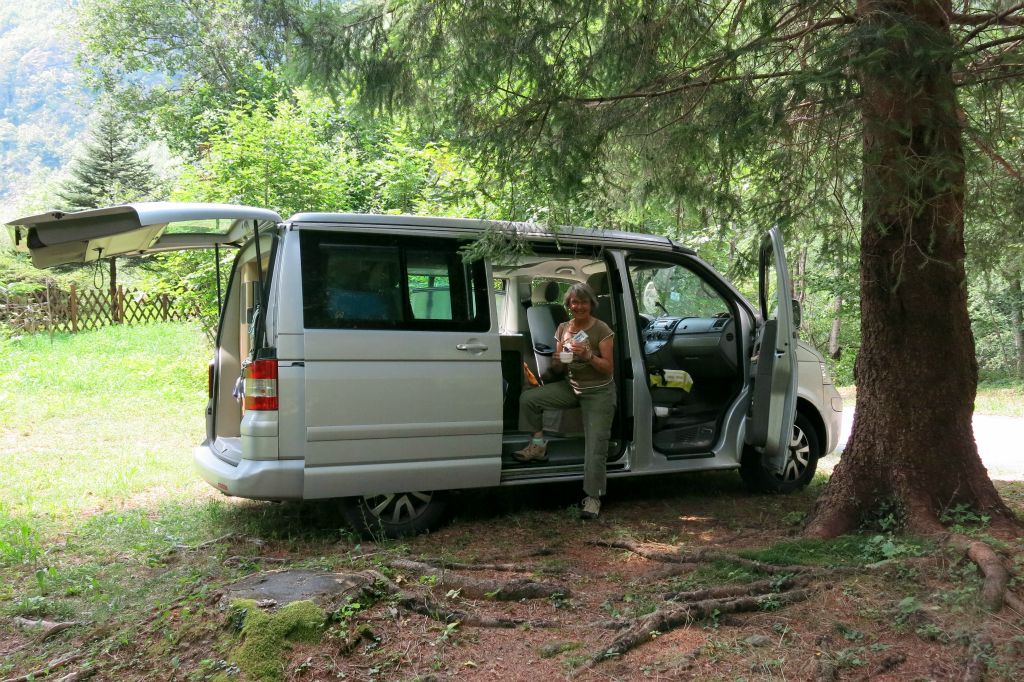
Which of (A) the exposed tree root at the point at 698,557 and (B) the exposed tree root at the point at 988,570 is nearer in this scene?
(B) the exposed tree root at the point at 988,570

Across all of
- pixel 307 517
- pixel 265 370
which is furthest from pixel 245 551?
pixel 265 370

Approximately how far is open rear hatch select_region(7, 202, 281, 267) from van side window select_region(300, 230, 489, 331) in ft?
1.37

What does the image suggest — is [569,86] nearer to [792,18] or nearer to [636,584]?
[792,18]

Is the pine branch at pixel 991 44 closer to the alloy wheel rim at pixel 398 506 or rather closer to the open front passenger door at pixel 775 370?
the open front passenger door at pixel 775 370

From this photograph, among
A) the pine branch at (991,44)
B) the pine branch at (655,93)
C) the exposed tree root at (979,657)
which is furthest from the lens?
the pine branch at (655,93)

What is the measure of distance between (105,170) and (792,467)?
32527 mm

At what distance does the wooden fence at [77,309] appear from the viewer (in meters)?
20.0

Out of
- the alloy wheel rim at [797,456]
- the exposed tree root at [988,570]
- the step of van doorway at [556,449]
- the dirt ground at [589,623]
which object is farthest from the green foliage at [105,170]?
the exposed tree root at [988,570]

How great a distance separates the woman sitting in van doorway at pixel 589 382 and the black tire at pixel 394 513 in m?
0.75

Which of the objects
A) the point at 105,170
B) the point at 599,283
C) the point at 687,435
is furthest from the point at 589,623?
the point at 105,170

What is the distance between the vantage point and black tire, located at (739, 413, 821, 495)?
22.9ft

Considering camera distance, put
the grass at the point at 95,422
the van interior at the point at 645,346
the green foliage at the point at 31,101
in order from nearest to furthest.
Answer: the van interior at the point at 645,346 < the grass at the point at 95,422 < the green foliage at the point at 31,101

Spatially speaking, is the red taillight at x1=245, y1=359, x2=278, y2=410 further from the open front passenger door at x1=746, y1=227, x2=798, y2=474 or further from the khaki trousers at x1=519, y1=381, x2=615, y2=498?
the open front passenger door at x1=746, y1=227, x2=798, y2=474

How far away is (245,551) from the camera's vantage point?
5.38 m
